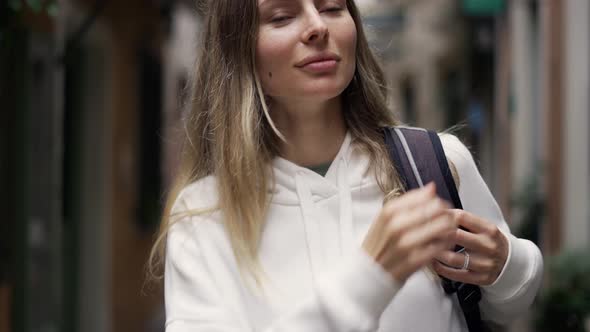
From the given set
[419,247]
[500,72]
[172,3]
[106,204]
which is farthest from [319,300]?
[500,72]

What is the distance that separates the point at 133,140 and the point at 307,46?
314 inches

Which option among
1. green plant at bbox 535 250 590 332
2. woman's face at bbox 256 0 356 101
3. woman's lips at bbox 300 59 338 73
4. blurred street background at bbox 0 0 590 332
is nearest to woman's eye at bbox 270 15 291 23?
woman's face at bbox 256 0 356 101

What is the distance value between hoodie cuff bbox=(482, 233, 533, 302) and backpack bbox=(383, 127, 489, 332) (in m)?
0.05

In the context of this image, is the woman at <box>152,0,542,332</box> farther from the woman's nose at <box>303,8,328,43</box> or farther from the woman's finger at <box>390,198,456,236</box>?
the woman's finger at <box>390,198,456,236</box>

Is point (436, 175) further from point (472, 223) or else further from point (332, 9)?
point (332, 9)

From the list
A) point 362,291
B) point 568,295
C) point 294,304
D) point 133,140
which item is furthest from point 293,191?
point 133,140

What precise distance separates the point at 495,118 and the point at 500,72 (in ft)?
5.35

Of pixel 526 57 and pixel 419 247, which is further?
pixel 526 57

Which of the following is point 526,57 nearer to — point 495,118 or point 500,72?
point 500,72

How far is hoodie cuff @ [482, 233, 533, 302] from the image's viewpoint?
203 cm

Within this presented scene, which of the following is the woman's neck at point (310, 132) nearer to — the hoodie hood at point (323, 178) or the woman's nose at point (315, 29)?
the hoodie hood at point (323, 178)

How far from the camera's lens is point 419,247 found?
168 centimetres

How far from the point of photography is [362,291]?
1728mm

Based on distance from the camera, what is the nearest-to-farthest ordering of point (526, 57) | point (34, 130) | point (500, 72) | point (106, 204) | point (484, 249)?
1. point (484, 249)
2. point (34, 130)
3. point (106, 204)
4. point (526, 57)
5. point (500, 72)
